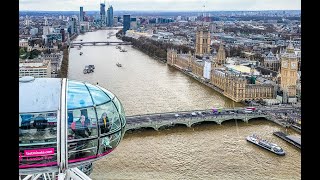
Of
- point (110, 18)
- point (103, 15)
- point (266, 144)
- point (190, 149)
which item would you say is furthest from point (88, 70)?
point (103, 15)

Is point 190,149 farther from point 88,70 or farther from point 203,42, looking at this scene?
point 203,42

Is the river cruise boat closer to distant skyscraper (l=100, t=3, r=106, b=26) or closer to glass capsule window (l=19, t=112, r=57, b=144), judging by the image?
glass capsule window (l=19, t=112, r=57, b=144)

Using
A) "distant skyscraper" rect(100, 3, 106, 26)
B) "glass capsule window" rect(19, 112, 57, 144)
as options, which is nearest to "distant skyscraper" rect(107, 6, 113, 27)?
"distant skyscraper" rect(100, 3, 106, 26)

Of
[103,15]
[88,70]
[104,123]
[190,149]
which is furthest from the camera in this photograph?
[103,15]

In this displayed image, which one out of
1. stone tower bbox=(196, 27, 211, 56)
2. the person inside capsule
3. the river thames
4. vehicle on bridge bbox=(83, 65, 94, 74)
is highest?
stone tower bbox=(196, 27, 211, 56)

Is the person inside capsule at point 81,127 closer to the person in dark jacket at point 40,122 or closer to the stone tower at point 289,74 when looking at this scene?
the person in dark jacket at point 40,122

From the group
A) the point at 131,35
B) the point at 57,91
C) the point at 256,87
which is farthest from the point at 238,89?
the point at 131,35

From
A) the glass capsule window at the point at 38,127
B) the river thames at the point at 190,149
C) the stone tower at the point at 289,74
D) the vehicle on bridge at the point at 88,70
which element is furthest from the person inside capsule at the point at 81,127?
the vehicle on bridge at the point at 88,70
